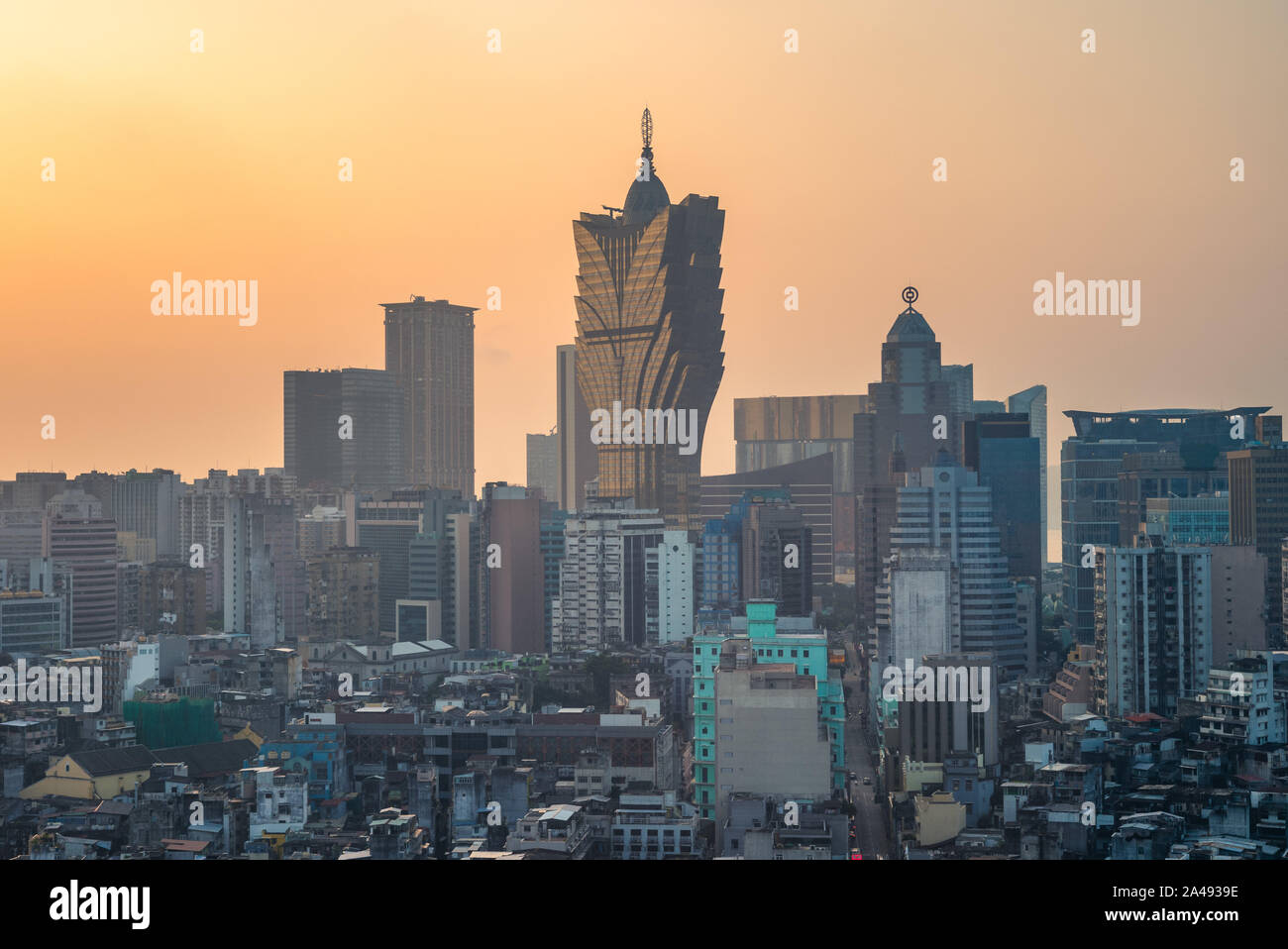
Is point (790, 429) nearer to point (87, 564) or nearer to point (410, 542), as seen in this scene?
point (410, 542)

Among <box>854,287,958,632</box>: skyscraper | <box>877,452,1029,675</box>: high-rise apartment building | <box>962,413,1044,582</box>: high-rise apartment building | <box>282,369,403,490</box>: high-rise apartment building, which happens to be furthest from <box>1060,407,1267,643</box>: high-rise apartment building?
<box>282,369,403,490</box>: high-rise apartment building

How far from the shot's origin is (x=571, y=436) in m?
58.1

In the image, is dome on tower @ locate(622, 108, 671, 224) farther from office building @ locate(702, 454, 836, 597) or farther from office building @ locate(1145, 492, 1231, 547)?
office building @ locate(1145, 492, 1231, 547)

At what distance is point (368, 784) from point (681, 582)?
14.9 meters

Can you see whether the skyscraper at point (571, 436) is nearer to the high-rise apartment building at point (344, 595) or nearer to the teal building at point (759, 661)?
the high-rise apartment building at point (344, 595)

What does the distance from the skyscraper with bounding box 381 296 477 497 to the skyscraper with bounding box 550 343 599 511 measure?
162 inches

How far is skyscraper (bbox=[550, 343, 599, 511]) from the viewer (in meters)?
56.8

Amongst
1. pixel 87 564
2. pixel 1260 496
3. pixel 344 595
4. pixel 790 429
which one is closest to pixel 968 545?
pixel 1260 496

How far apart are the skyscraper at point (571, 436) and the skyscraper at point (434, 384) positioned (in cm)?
411

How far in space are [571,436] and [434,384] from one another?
6.40m
